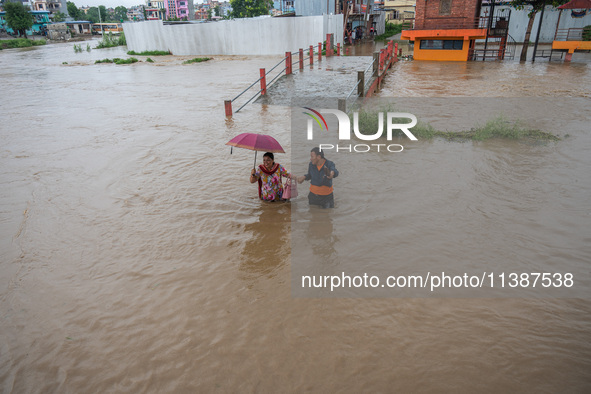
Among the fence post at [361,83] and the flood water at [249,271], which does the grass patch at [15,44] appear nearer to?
the flood water at [249,271]

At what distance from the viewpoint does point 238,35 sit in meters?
29.7

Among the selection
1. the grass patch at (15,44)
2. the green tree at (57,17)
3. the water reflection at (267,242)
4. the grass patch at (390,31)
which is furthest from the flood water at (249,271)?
the green tree at (57,17)

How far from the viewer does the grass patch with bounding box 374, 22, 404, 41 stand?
126 feet

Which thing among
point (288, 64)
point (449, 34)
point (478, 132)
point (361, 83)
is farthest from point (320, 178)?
point (449, 34)

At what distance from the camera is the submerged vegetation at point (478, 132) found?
9023 mm

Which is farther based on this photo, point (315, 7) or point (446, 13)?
point (315, 7)

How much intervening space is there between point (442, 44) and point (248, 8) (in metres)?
32.3

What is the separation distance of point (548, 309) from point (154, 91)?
17.1 meters

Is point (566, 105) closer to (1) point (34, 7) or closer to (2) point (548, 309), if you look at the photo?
(2) point (548, 309)

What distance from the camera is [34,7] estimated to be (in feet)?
266

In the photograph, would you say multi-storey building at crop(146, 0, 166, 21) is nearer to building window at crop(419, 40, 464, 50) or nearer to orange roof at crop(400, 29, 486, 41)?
orange roof at crop(400, 29, 486, 41)

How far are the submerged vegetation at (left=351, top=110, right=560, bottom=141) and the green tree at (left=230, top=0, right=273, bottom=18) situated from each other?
44.3 metres

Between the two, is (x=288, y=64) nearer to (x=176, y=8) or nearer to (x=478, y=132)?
(x=478, y=132)

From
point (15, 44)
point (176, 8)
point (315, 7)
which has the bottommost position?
point (15, 44)
